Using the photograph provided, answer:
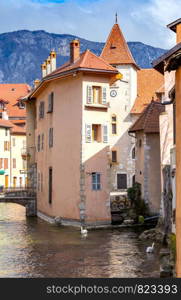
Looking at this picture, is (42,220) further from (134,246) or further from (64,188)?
(134,246)

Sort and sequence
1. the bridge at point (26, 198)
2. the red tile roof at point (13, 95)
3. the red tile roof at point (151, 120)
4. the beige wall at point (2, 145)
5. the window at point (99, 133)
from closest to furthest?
1. the window at point (99, 133)
2. the red tile roof at point (151, 120)
3. the bridge at point (26, 198)
4. the beige wall at point (2, 145)
5. the red tile roof at point (13, 95)

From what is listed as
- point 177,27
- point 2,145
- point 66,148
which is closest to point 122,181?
point 66,148

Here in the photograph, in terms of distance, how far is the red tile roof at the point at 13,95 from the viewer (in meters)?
84.6

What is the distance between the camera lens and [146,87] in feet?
197

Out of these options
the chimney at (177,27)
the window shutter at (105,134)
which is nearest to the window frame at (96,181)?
the window shutter at (105,134)

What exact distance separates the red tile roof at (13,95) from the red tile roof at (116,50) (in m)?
27.9

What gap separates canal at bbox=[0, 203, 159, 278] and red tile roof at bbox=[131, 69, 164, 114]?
25.4 m

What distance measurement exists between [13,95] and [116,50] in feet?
112

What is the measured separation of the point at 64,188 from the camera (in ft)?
120

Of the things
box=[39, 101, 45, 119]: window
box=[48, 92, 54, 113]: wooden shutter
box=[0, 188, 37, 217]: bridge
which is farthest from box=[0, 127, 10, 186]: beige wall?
box=[48, 92, 54, 113]: wooden shutter

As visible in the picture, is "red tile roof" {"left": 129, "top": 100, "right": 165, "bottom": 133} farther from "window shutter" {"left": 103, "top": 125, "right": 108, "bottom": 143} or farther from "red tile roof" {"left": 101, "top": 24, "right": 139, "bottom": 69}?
"red tile roof" {"left": 101, "top": 24, "right": 139, "bottom": 69}

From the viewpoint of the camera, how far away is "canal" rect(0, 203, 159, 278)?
21094 millimetres

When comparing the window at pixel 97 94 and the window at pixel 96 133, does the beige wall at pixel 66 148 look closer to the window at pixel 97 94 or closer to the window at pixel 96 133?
the window at pixel 97 94

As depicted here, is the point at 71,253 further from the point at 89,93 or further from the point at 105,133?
the point at 89,93
